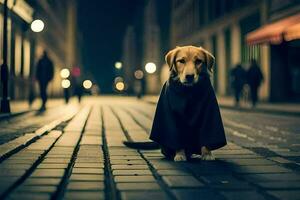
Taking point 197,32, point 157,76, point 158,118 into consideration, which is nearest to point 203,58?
point 158,118

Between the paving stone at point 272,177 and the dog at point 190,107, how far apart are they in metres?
0.79

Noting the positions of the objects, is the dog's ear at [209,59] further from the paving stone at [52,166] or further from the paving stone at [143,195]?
the paving stone at [143,195]

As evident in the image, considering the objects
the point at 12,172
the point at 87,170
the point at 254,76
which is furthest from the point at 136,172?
the point at 254,76

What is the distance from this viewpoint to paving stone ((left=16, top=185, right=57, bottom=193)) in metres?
3.91

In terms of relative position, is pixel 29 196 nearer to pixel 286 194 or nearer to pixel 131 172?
pixel 131 172

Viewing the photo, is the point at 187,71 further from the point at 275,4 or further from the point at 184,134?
the point at 275,4

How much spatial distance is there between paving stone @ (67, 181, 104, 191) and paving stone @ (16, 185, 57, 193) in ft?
0.49

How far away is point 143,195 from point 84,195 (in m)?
0.40

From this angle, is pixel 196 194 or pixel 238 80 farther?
pixel 238 80

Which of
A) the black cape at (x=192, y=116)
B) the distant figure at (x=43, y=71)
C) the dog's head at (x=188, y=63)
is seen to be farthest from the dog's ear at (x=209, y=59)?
the distant figure at (x=43, y=71)

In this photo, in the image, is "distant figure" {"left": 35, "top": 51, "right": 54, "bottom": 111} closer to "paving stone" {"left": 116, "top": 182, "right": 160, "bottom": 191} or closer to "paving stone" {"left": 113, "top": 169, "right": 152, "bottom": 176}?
"paving stone" {"left": 113, "top": 169, "right": 152, "bottom": 176}

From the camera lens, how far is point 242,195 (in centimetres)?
390

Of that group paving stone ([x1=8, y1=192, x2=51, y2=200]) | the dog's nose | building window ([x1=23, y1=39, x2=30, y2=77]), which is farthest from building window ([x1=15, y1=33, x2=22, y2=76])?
paving stone ([x1=8, y1=192, x2=51, y2=200])

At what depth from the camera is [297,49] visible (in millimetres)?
24953
